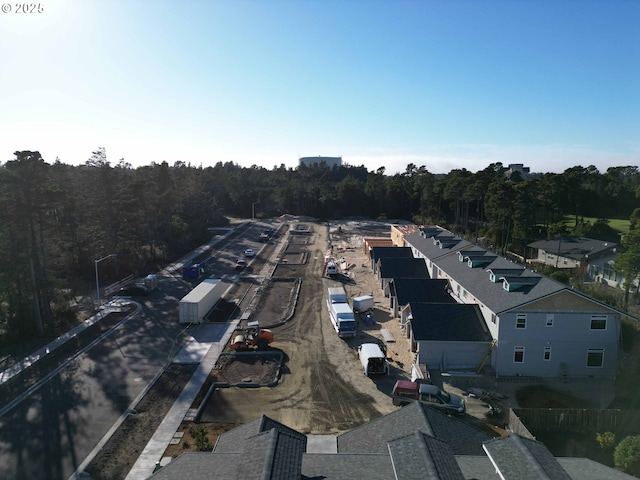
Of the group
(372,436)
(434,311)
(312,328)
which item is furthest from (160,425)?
(434,311)

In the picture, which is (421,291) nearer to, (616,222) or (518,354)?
(518,354)

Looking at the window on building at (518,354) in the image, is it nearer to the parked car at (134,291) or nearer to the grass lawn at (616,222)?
the parked car at (134,291)

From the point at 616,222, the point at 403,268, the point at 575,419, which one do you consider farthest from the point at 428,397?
the point at 616,222

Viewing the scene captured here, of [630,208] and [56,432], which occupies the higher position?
[630,208]

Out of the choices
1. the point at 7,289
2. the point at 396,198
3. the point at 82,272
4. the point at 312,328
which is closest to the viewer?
the point at 7,289

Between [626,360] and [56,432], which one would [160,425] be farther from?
[626,360]
